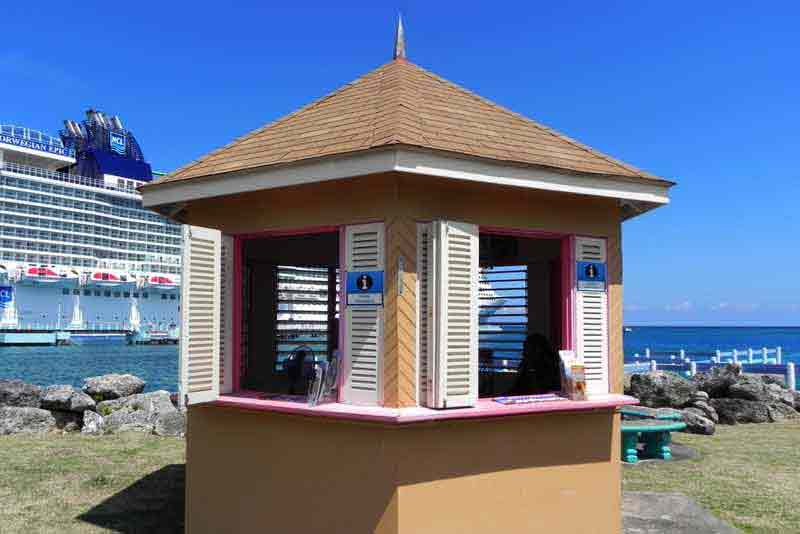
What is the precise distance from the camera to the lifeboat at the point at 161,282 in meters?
80.3

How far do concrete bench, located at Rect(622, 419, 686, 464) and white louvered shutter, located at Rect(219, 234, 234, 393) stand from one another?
21.4ft

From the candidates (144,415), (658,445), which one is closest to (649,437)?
(658,445)

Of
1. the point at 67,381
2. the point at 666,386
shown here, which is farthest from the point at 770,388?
the point at 67,381

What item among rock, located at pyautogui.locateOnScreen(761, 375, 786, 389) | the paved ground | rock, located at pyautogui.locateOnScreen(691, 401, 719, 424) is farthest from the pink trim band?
rock, located at pyautogui.locateOnScreen(761, 375, 786, 389)

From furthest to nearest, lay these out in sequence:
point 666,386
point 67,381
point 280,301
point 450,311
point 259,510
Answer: point 67,381 → point 666,386 → point 280,301 → point 259,510 → point 450,311

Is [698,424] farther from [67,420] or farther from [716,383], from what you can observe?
[67,420]

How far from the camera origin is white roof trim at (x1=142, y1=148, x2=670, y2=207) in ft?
15.5

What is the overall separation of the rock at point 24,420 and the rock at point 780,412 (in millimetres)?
14647

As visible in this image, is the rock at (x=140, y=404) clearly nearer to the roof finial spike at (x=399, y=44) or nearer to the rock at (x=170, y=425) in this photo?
the rock at (x=170, y=425)

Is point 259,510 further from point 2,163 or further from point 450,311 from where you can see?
point 2,163

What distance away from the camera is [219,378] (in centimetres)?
561

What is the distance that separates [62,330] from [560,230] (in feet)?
249

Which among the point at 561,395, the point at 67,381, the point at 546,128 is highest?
the point at 546,128

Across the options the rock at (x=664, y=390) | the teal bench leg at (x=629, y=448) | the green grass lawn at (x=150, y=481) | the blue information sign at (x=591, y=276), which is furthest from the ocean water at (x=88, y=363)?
the blue information sign at (x=591, y=276)
